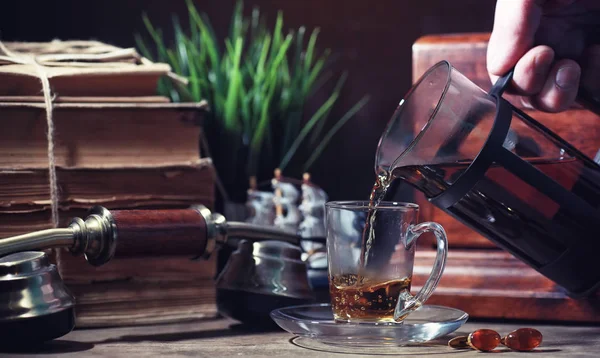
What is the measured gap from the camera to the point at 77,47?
993 mm

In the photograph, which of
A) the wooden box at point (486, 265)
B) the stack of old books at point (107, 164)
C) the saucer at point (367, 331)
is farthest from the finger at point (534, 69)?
the stack of old books at point (107, 164)

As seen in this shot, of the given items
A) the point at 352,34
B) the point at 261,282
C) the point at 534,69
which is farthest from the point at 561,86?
the point at 352,34

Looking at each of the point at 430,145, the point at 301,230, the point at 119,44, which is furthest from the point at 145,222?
the point at 119,44

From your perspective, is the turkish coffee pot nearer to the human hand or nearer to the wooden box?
the wooden box

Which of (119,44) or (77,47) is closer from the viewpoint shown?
(77,47)

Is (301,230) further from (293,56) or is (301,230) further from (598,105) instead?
(598,105)

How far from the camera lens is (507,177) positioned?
0.73 metres

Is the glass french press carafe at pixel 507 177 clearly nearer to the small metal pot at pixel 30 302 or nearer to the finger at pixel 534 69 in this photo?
the finger at pixel 534 69

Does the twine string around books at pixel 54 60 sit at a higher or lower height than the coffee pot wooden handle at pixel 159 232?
higher

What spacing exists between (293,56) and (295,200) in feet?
1.11

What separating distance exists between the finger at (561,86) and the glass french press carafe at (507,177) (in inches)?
1.2

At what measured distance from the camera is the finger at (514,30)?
791 millimetres

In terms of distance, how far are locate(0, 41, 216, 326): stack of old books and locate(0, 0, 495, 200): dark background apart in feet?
1.55

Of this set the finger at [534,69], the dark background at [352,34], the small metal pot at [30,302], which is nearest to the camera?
the small metal pot at [30,302]
